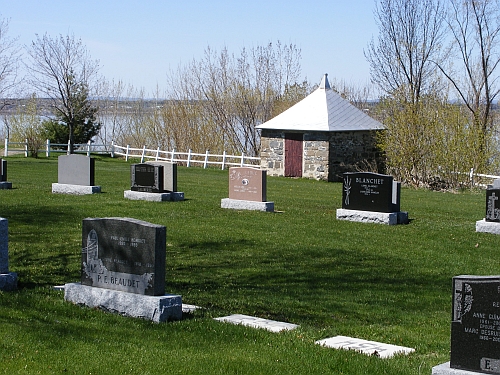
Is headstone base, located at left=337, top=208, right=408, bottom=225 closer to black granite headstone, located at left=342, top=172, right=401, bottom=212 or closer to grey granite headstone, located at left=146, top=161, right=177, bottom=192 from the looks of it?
black granite headstone, located at left=342, top=172, right=401, bottom=212

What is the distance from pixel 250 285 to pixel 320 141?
80.9 feet

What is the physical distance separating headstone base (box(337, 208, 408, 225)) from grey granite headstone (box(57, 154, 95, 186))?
752 centimetres

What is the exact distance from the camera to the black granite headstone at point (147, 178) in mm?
20828

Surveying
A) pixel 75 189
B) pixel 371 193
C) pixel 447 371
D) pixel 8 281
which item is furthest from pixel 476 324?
pixel 75 189

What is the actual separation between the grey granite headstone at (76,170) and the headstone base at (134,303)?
44.5 ft

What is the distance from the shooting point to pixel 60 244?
13609 millimetres

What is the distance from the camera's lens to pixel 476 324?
5969 mm

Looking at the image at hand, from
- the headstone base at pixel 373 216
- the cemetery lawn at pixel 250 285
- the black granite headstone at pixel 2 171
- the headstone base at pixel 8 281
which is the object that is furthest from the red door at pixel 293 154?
the headstone base at pixel 8 281

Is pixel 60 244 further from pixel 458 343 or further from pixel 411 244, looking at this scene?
pixel 458 343

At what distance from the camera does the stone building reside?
3525 cm

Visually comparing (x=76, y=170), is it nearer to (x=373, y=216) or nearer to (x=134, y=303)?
(x=373, y=216)

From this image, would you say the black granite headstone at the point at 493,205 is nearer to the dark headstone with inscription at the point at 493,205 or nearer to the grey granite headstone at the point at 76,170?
the dark headstone with inscription at the point at 493,205

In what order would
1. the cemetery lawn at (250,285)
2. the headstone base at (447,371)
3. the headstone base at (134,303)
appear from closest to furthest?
the headstone base at (447,371) → the cemetery lawn at (250,285) → the headstone base at (134,303)

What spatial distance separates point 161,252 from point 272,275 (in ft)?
12.7
